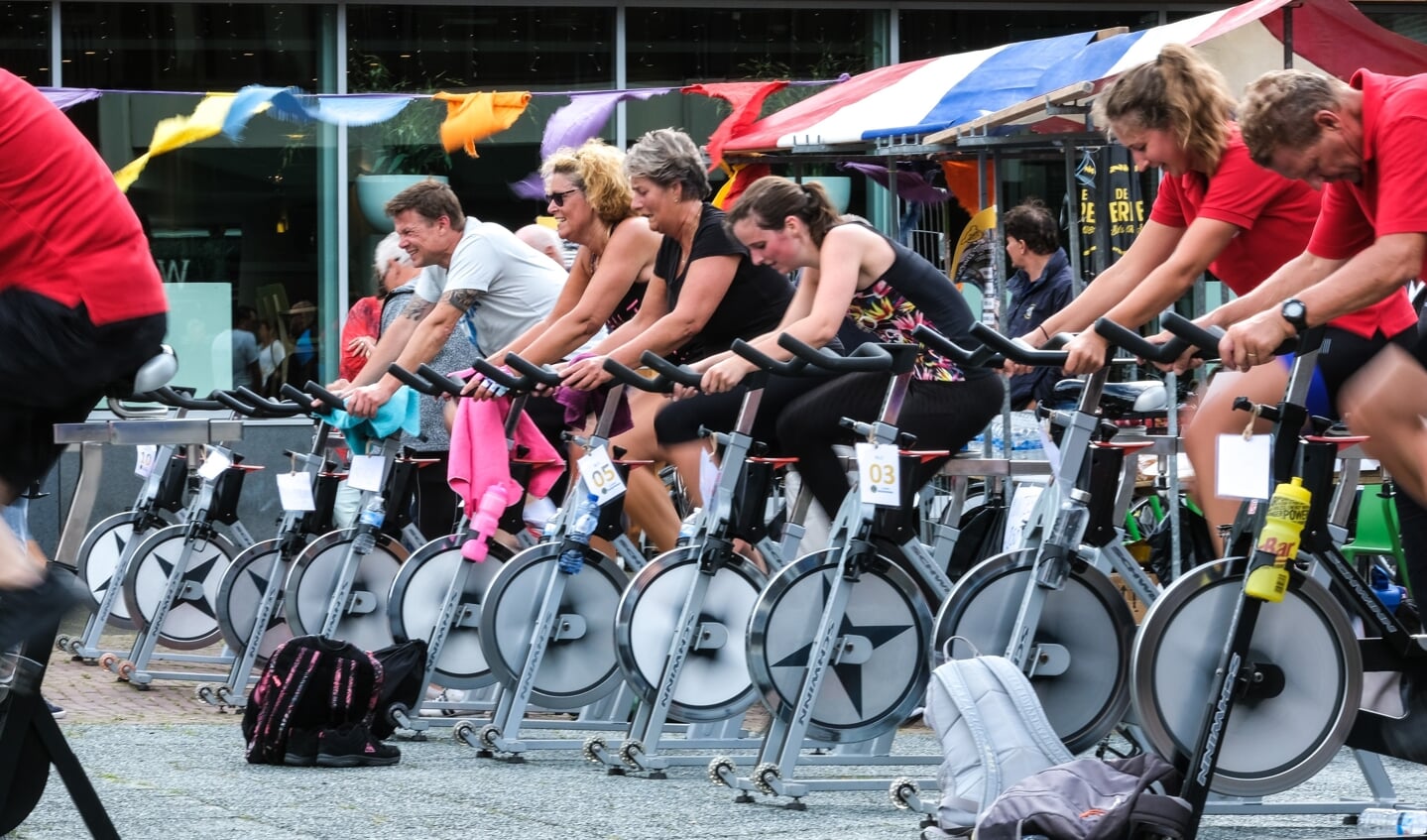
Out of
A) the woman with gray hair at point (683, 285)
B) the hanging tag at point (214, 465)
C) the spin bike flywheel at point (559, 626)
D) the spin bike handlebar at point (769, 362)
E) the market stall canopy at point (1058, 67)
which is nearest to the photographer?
the spin bike handlebar at point (769, 362)

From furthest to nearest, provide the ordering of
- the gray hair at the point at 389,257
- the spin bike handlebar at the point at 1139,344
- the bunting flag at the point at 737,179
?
1. the bunting flag at the point at 737,179
2. the gray hair at the point at 389,257
3. the spin bike handlebar at the point at 1139,344

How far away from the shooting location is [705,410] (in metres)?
6.55

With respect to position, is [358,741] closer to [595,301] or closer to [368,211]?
[595,301]

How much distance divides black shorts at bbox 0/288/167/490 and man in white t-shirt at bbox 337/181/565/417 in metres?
3.78

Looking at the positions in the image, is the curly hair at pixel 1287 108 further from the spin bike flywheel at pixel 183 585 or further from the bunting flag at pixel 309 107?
the bunting flag at pixel 309 107

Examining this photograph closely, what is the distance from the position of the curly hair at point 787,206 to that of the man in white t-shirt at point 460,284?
5.25ft

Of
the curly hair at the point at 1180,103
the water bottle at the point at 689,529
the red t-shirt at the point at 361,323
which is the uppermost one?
the curly hair at the point at 1180,103

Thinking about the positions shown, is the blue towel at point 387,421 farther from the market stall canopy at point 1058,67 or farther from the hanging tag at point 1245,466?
the hanging tag at point 1245,466

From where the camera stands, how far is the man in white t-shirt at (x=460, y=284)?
755 centimetres

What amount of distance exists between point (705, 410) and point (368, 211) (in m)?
7.65

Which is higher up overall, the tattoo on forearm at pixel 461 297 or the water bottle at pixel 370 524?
the tattoo on forearm at pixel 461 297

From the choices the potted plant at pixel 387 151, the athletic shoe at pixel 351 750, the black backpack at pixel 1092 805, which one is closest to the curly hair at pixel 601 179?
the athletic shoe at pixel 351 750

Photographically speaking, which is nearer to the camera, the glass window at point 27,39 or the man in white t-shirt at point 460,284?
the man in white t-shirt at point 460,284

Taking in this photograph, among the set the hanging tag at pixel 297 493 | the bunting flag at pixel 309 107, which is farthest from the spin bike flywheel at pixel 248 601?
the bunting flag at pixel 309 107
